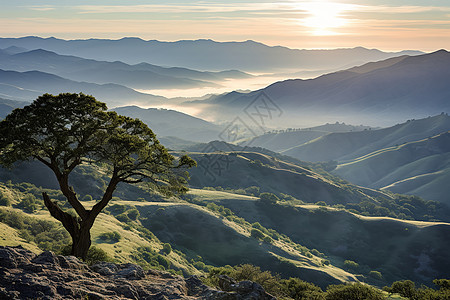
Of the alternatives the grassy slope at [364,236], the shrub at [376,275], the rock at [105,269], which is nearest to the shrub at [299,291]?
the rock at [105,269]

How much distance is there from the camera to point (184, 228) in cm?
8881

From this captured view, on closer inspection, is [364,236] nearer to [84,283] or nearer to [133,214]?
[133,214]

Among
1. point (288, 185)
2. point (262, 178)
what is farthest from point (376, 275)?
point (262, 178)

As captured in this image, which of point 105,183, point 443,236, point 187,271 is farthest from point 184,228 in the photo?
point 443,236

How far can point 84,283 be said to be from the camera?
18.5 meters

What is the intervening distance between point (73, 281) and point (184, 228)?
71843 millimetres

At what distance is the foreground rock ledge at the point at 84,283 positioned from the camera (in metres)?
16.4

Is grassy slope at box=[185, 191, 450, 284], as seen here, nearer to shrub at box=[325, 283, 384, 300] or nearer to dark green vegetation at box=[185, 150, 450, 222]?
dark green vegetation at box=[185, 150, 450, 222]

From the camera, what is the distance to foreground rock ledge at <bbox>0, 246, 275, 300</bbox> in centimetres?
1641

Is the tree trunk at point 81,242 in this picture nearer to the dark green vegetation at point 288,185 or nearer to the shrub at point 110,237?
the shrub at point 110,237

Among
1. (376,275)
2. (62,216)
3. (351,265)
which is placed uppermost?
(62,216)

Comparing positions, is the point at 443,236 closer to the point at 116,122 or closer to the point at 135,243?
the point at 135,243

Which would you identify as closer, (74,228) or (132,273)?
(132,273)

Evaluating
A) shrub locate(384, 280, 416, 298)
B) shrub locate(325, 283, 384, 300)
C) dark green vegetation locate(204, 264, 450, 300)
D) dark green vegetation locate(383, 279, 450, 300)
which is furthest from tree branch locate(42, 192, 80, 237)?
shrub locate(384, 280, 416, 298)
